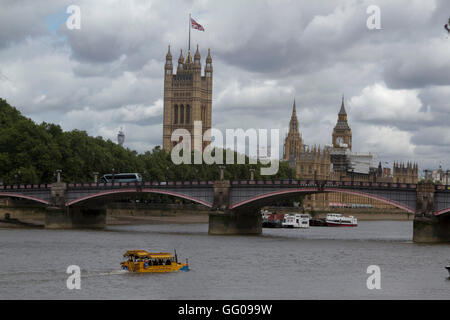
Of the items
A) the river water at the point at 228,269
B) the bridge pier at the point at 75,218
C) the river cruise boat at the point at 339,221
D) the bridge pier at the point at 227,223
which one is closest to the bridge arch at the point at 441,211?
the river water at the point at 228,269

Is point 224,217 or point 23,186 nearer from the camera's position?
point 224,217

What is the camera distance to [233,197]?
3851 inches

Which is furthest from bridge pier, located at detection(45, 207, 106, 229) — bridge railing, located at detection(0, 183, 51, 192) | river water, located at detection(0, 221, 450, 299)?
river water, located at detection(0, 221, 450, 299)

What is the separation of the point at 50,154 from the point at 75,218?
47.2 feet

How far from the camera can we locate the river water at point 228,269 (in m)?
A: 49.6

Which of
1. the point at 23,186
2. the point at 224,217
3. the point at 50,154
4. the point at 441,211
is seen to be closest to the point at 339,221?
the point at 50,154

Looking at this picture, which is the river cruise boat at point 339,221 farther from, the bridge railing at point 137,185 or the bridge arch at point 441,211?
the bridge arch at point 441,211

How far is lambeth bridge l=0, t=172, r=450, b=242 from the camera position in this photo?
8675 cm

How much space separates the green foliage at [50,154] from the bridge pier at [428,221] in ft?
144

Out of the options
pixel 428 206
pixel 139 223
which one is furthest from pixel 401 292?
pixel 139 223

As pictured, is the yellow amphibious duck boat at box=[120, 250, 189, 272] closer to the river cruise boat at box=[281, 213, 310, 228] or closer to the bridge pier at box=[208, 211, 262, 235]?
the bridge pier at box=[208, 211, 262, 235]

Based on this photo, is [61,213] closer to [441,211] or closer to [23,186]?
[23,186]
